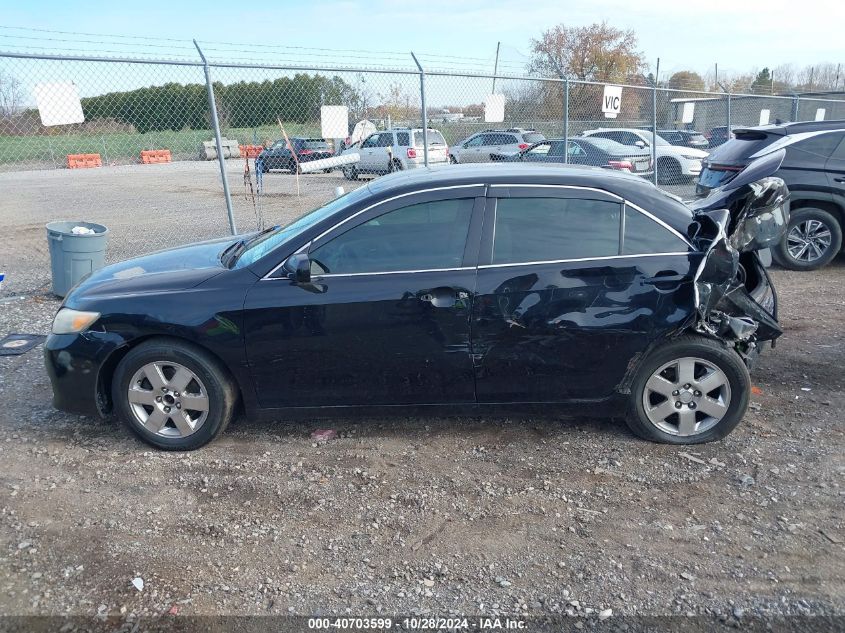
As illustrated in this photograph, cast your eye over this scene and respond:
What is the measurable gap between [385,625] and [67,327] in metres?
2.72

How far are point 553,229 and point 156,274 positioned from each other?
251 cm

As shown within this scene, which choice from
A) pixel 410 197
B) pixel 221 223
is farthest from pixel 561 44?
pixel 410 197

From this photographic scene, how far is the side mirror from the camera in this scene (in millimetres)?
3797

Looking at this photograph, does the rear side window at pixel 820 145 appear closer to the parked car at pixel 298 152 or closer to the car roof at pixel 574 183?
the car roof at pixel 574 183

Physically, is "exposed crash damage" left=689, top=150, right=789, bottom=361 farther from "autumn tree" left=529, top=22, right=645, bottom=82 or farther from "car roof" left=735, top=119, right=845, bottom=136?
"autumn tree" left=529, top=22, right=645, bottom=82

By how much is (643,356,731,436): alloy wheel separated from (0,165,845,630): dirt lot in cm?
→ 18

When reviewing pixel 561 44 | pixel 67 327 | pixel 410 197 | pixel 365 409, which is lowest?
pixel 365 409

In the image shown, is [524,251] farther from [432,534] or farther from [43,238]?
[43,238]

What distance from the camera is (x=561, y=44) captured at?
50.8 meters

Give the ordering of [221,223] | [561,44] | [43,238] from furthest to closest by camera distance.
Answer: [561,44] < [221,223] < [43,238]

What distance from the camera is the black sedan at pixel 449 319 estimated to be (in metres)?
3.88

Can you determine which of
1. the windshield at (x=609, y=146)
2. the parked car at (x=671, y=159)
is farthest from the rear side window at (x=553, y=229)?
the parked car at (x=671, y=159)

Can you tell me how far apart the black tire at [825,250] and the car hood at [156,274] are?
692 centimetres

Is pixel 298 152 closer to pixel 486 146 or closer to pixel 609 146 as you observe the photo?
pixel 486 146
